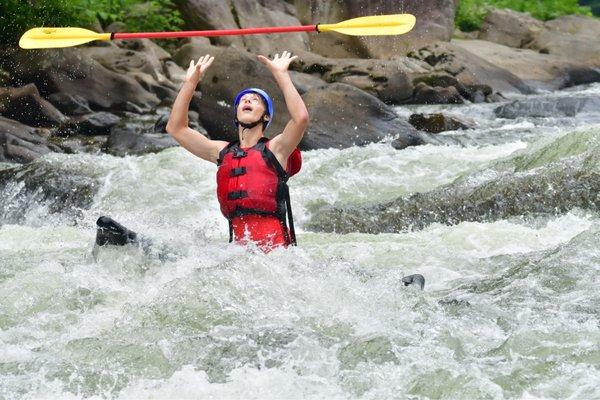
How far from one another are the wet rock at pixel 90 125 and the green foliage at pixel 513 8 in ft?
44.9

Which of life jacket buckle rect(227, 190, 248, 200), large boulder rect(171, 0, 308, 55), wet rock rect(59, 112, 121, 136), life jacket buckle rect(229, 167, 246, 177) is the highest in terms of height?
life jacket buckle rect(229, 167, 246, 177)

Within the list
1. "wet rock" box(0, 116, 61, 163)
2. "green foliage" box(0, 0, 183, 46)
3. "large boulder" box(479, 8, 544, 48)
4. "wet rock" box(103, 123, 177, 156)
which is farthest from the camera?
"large boulder" box(479, 8, 544, 48)

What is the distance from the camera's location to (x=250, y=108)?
5.74 metres

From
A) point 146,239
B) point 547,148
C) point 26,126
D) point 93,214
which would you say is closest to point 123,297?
point 146,239

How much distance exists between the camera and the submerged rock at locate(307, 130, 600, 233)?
25.5 ft

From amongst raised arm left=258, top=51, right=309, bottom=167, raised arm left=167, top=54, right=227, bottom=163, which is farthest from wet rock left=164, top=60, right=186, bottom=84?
raised arm left=258, top=51, right=309, bottom=167

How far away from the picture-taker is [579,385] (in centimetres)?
393

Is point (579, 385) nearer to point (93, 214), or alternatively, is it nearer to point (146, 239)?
point (146, 239)

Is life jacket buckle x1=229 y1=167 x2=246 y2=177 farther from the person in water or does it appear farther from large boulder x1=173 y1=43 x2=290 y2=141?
large boulder x1=173 y1=43 x2=290 y2=141

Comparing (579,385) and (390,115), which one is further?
(390,115)

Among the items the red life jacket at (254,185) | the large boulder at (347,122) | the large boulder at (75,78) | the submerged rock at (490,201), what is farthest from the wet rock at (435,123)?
the red life jacket at (254,185)

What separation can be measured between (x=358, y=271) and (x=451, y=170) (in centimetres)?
470

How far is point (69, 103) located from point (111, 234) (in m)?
9.34

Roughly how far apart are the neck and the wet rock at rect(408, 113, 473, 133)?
24.4 ft
